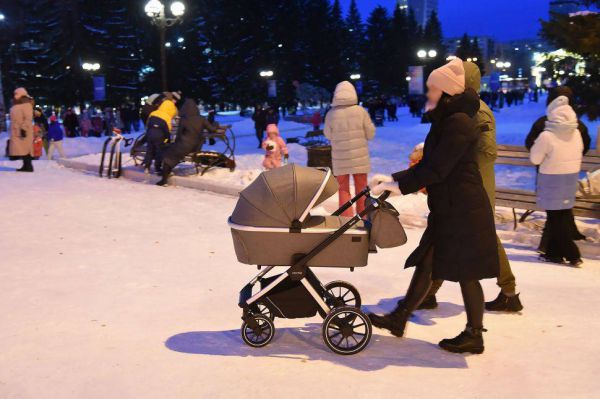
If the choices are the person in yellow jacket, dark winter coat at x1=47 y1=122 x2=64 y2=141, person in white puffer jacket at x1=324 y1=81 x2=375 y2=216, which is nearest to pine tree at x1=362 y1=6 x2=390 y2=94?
dark winter coat at x1=47 y1=122 x2=64 y2=141

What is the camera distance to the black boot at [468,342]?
15.3ft

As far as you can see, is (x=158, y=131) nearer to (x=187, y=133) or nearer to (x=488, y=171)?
(x=187, y=133)

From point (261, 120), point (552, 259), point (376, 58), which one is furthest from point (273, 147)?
point (376, 58)

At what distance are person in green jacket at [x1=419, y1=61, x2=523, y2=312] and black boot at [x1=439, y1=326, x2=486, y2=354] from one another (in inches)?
25.5

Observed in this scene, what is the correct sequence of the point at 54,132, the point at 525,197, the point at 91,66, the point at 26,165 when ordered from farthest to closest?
the point at 91,66
the point at 54,132
the point at 26,165
the point at 525,197

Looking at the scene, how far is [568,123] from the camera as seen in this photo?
6586 millimetres

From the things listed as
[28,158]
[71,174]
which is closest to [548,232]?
[71,174]

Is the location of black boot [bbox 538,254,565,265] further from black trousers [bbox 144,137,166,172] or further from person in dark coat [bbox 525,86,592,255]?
black trousers [bbox 144,137,166,172]

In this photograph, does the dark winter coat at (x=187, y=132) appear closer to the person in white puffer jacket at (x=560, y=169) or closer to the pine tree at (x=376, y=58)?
the person in white puffer jacket at (x=560, y=169)

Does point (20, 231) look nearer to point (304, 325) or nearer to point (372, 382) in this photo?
point (304, 325)

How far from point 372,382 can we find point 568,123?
3722mm

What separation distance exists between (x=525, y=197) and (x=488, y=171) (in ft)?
11.3

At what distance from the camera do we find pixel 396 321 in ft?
16.3

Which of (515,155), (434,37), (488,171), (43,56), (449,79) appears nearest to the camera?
(449,79)
